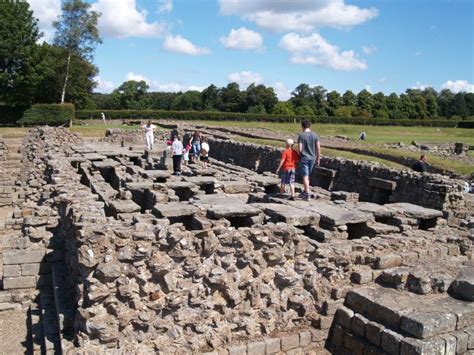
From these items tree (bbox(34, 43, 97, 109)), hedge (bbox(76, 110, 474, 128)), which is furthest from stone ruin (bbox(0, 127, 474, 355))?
hedge (bbox(76, 110, 474, 128))

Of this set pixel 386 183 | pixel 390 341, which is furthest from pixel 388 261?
pixel 386 183

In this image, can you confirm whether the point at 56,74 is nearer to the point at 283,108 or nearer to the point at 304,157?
the point at 283,108

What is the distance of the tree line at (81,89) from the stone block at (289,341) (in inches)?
1920

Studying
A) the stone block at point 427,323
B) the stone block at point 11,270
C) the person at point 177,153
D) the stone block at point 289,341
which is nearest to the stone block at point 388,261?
the stone block at point 427,323

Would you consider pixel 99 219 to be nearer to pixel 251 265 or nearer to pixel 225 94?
pixel 251 265

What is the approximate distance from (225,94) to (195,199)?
80643mm

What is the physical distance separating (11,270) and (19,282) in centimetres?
25

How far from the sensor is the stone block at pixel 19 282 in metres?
8.28

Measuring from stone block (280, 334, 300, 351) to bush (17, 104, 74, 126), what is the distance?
45.5 meters

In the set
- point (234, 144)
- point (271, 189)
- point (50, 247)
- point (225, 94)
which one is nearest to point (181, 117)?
point (225, 94)

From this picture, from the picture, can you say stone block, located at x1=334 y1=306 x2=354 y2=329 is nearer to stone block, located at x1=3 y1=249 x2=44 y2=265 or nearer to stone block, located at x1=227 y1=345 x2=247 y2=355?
stone block, located at x1=227 y1=345 x2=247 y2=355

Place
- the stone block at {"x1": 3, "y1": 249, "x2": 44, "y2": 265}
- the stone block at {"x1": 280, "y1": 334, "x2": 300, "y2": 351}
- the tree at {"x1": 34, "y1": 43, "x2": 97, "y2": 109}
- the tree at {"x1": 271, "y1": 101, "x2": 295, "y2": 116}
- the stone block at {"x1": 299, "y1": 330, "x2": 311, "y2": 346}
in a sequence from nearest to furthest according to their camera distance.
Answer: the stone block at {"x1": 280, "y1": 334, "x2": 300, "y2": 351} < the stone block at {"x1": 299, "y1": 330, "x2": 311, "y2": 346} < the stone block at {"x1": 3, "y1": 249, "x2": 44, "y2": 265} < the tree at {"x1": 34, "y1": 43, "x2": 97, "y2": 109} < the tree at {"x1": 271, "y1": 101, "x2": 295, "y2": 116}

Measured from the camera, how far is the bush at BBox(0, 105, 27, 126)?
49188 mm

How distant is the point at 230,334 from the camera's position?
6074mm
